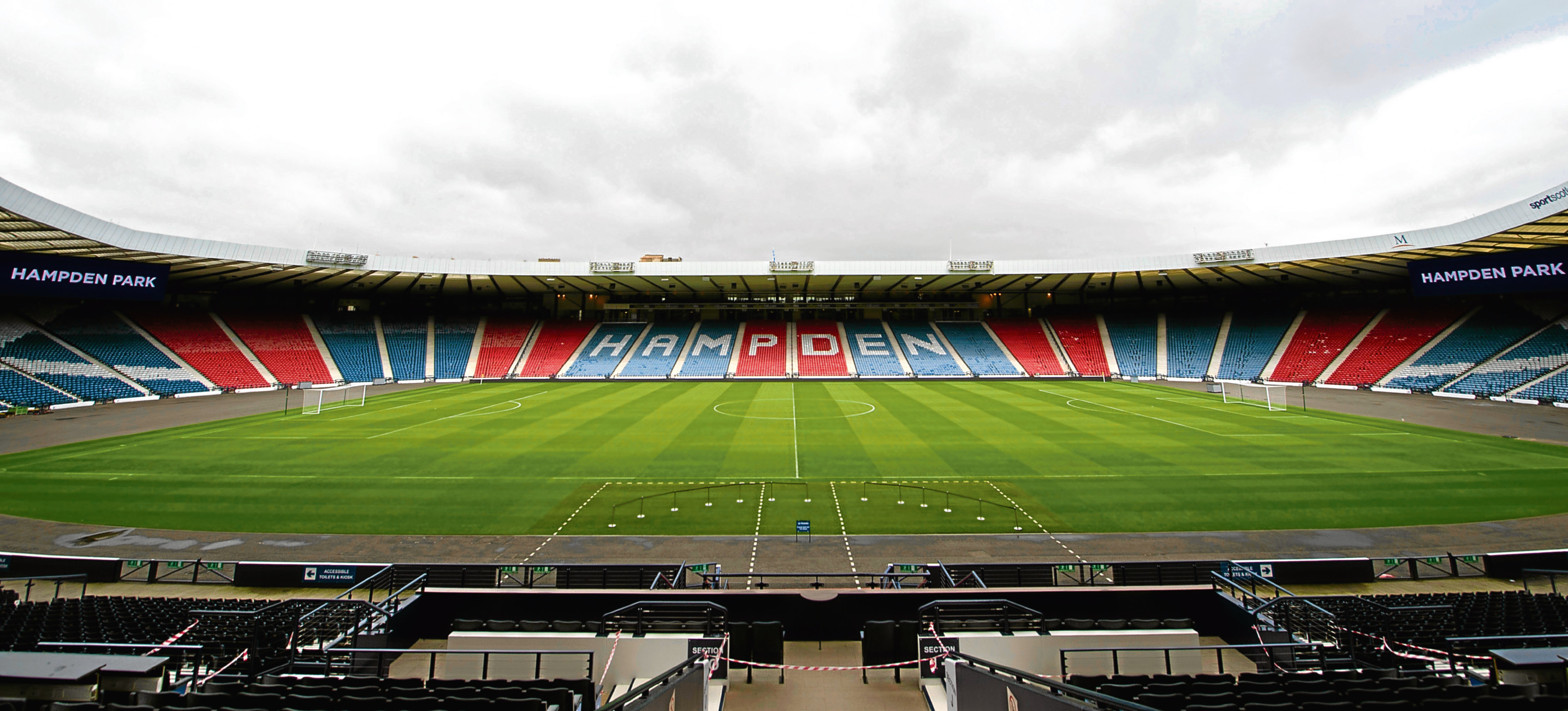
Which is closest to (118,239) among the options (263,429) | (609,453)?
(263,429)

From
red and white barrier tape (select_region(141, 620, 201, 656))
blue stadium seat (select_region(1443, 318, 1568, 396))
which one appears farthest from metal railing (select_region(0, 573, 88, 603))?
blue stadium seat (select_region(1443, 318, 1568, 396))

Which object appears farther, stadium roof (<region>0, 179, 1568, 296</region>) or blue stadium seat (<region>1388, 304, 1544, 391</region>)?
blue stadium seat (<region>1388, 304, 1544, 391</region>)

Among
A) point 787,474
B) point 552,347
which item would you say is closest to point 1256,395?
point 787,474

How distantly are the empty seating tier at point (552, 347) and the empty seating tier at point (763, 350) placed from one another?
1738cm

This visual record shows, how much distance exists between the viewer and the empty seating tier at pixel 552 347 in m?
56.0

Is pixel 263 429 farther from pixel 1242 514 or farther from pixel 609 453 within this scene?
pixel 1242 514

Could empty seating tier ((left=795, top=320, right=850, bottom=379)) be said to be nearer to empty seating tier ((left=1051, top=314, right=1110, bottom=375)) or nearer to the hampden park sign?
empty seating tier ((left=1051, top=314, right=1110, bottom=375))

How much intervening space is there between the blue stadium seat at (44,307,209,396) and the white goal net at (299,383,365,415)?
8165 millimetres

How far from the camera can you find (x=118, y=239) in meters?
32.1

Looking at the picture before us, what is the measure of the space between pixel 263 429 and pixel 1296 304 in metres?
80.2

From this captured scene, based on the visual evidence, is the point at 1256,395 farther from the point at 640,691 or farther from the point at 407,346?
the point at 407,346

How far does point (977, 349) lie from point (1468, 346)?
34.3 metres

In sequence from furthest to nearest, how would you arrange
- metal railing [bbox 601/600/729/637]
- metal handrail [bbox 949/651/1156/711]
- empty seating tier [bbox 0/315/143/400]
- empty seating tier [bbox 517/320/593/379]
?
empty seating tier [bbox 517/320/593/379]
empty seating tier [bbox 0/315/143/400]
metal railing [bbox 601/600/729/637]
metal handrail [bbox 949/651/1156/711]

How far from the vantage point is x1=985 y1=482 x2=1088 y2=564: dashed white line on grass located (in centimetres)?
1259
